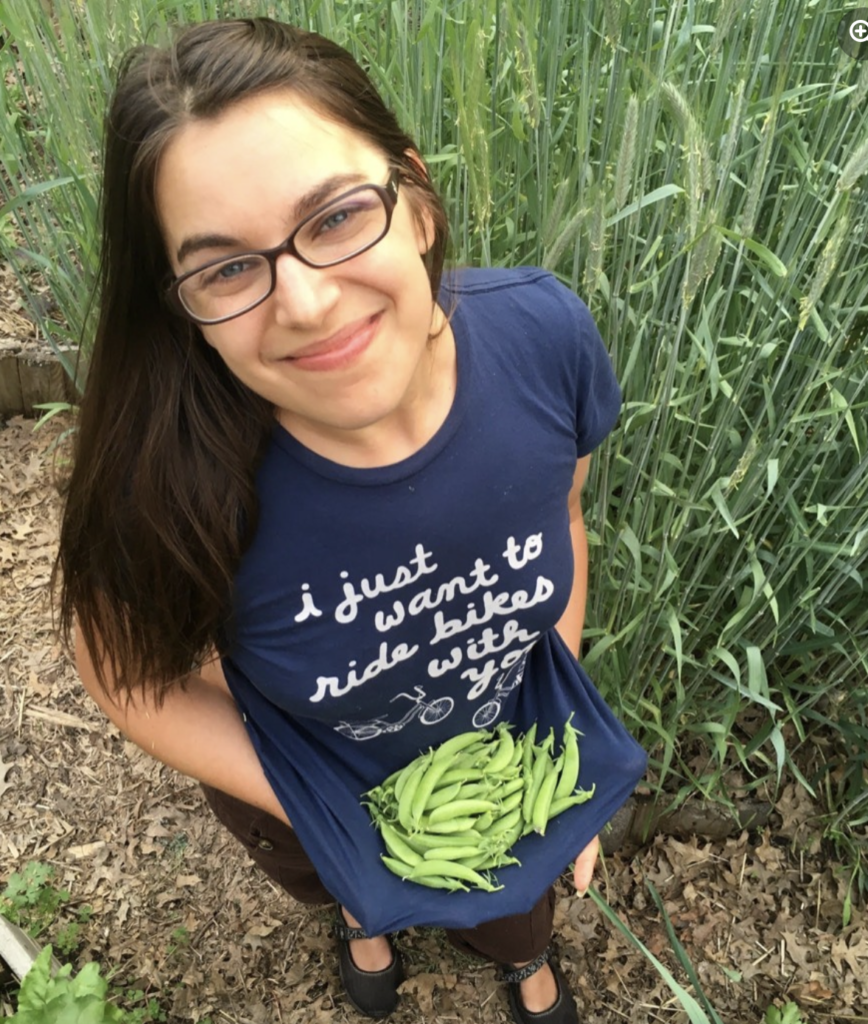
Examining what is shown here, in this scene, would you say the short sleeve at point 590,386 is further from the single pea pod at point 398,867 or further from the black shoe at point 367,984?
the black shoe at point 367,984

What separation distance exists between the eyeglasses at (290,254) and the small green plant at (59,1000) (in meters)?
0.98

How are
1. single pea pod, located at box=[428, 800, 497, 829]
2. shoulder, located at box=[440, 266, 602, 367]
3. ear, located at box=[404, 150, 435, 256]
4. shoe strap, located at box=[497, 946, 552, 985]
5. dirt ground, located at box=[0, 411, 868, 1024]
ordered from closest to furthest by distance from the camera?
ear, located at box=[404, 150, 435, 256] → shoulder, located at box=[440, 266, 602, 367] → single pea pod, located at box=[428, 800, 497, 829] → shoe strap, located at box=[497, 946, 552, 985] → dirt ground, located at box=[0, 411, 868, 1024]

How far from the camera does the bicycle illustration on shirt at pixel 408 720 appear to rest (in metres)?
1.23

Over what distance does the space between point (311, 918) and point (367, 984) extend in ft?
0.69

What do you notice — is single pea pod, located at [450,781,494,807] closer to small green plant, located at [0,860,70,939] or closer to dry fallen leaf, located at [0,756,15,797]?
small green plant, located at [0,860,70,939]

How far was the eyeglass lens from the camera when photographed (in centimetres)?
79

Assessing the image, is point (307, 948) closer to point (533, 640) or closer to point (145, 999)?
point (145, 999)

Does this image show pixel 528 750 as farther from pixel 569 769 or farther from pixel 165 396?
pixel 165 396

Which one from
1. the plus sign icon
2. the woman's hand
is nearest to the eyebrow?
the plus sign icon

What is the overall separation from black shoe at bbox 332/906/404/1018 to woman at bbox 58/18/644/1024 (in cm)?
59

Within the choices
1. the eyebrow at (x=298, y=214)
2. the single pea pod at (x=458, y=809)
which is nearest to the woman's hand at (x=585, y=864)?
the single pea pod at (x=458, y=809)

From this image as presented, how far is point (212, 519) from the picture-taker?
37.4 inches

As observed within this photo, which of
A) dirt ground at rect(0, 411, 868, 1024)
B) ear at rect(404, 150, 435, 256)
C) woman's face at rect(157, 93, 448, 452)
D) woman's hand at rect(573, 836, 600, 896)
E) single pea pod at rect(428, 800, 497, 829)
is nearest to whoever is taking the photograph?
woman's face at rect(157, 93, 448, 452)

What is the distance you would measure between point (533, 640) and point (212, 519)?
50cm
